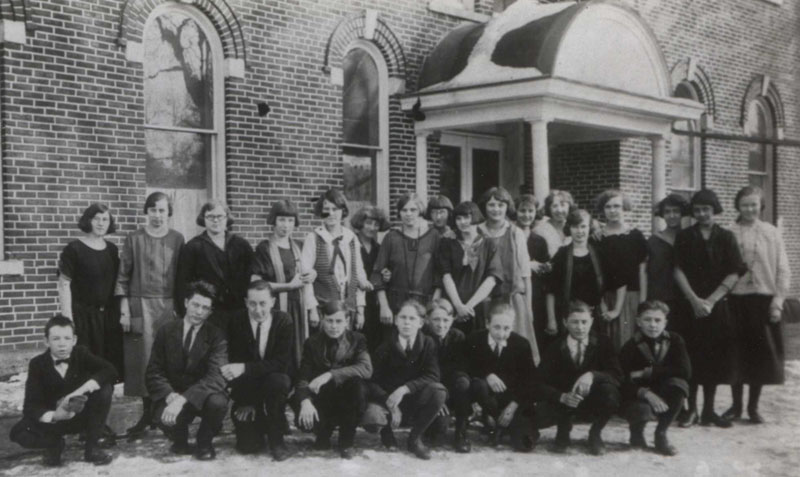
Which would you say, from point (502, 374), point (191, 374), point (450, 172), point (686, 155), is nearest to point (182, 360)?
point (191, 374)

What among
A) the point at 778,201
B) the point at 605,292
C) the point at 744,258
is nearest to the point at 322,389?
the point at 605,292

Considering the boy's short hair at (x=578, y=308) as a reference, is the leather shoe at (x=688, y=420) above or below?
below

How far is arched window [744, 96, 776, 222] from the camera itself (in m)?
A: 15.9

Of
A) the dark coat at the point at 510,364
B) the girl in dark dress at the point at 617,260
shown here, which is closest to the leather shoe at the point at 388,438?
the dark coat at the point at 510,364

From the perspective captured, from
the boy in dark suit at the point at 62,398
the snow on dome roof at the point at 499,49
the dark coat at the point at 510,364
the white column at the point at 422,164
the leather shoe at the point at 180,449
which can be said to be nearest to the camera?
the boy in dark suit at the point at 62,398

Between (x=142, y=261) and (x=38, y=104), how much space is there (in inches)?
99.4

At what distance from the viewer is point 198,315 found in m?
5.68

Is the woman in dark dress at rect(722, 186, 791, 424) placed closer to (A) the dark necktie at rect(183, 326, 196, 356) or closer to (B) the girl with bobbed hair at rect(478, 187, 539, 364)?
(B) the girl with bobbed hair at rect(478, 187, 539, 364)

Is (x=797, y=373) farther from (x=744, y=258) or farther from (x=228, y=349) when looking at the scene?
(x=228, y=349)

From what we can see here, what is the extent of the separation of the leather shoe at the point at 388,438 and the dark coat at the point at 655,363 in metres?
1.58

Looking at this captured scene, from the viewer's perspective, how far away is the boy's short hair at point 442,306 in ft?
20.1

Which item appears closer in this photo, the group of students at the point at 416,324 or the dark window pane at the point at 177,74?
the group of students at the point at 416,324

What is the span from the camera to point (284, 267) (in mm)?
6449

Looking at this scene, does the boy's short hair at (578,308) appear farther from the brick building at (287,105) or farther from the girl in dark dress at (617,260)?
the brick building at (287,105)
